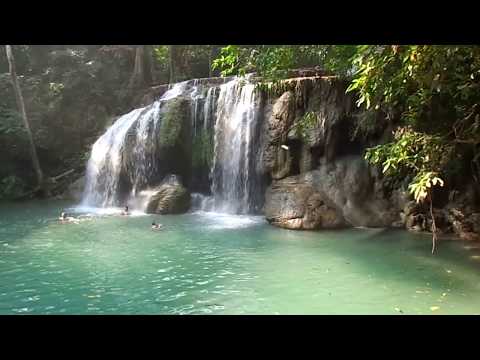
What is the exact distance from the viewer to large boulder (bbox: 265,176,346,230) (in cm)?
1080

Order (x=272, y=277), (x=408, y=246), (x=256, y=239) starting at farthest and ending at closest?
(x=256, y=239) < (x=408, y=246) < (x=272, y=277)

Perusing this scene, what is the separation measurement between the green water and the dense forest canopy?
1399 mm

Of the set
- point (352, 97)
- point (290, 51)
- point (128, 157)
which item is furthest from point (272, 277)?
point (128, 157)

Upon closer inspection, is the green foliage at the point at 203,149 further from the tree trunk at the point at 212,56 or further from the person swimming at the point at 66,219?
the tree trunk at the point at 212,56

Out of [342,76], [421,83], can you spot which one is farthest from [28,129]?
[421,83]

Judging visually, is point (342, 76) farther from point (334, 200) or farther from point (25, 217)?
point (25, 217)

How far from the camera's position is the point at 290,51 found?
26.3ft

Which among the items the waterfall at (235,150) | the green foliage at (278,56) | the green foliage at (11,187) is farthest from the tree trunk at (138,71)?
the green foliage at (278,56)

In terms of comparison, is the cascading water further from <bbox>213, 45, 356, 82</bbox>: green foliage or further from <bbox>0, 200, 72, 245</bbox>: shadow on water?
<bbox>213, 45, 356, 82</bbox>: green foliage

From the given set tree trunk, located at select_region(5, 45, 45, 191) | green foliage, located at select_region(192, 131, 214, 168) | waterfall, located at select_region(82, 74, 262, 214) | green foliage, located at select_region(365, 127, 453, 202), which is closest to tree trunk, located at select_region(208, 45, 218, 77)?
waterfall, located at select_region(82, 74, 262, 214)

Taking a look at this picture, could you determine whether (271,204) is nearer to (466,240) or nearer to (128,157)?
(466,240)

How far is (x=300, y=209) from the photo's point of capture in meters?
11.0

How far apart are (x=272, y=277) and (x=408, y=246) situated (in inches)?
135
